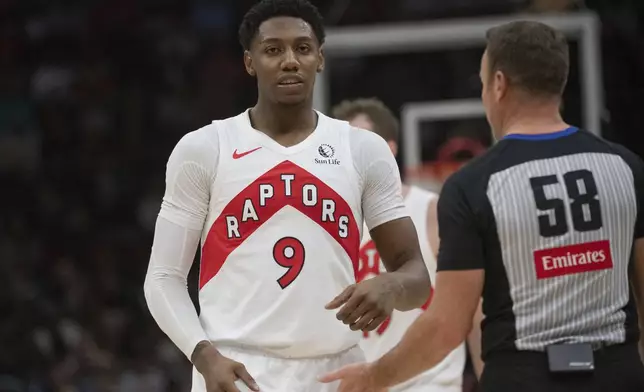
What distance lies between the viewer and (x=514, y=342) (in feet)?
11.0

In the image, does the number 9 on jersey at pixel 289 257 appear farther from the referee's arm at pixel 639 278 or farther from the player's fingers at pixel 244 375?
the referee's arm at pixel 639 278

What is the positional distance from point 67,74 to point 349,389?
8.95m

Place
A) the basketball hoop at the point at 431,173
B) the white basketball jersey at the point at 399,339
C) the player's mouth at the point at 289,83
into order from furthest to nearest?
the basketball hoop at the point at 431,173 < the white basketball jersey at the point at 399,339 < the player's mouth at the point at 289,83

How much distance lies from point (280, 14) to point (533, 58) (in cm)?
84

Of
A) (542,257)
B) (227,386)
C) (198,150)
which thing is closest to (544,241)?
(542,257)

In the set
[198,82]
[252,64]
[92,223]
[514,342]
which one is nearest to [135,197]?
[92,223]

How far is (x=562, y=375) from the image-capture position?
3316mm

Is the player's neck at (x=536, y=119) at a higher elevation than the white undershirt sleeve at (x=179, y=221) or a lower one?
higher

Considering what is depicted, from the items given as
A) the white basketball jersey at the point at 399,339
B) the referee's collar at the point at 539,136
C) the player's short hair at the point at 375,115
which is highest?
the referee's collar at the point at 539,136

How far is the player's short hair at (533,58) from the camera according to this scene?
3.52m

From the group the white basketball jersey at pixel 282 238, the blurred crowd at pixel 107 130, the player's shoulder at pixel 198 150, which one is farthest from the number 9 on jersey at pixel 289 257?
the blurred crowd at pixel 107 130

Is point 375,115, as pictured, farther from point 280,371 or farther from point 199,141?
point 280,371

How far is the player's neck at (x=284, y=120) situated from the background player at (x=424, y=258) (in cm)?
154

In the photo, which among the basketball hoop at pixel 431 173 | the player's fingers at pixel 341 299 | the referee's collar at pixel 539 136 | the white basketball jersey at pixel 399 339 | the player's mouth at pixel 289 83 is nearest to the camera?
the player's fingers at pixel 341 299
